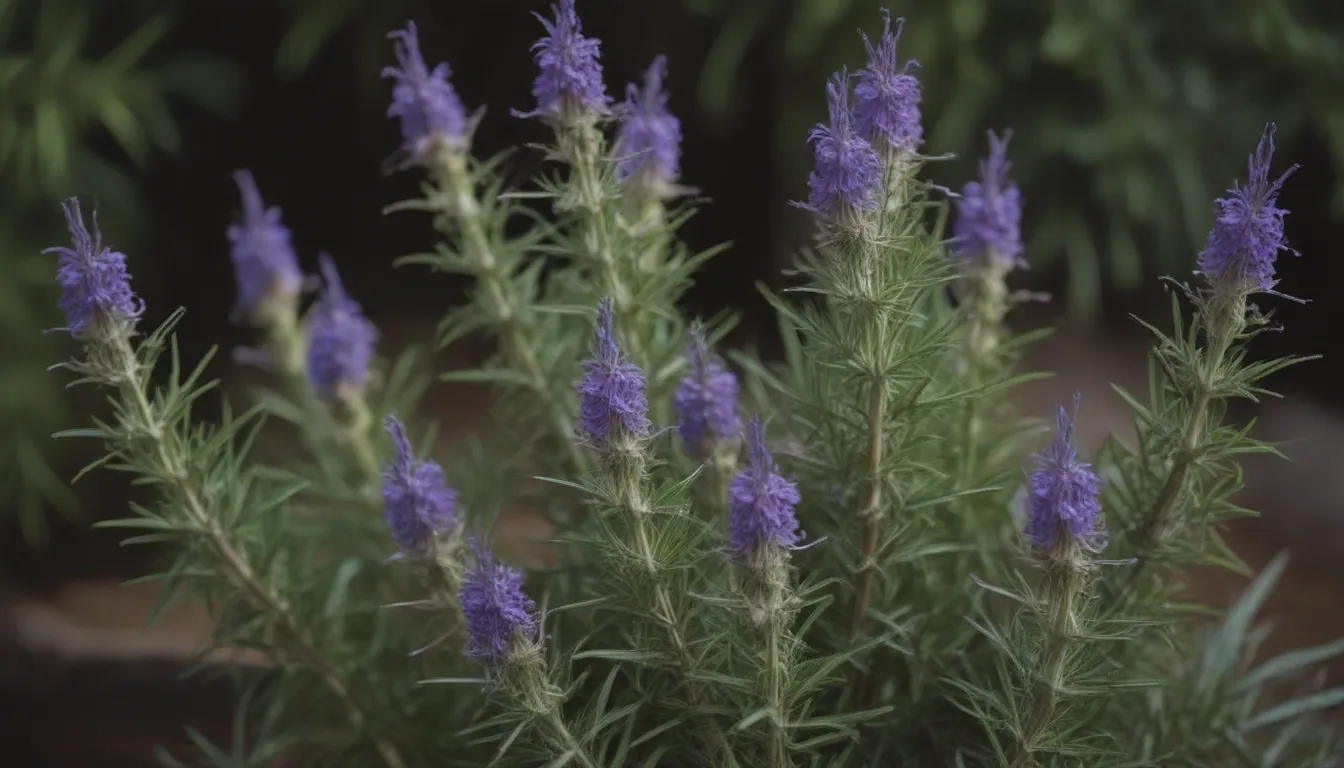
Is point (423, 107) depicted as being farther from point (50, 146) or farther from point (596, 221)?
point (50, 146)

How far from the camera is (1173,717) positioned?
0.82 m

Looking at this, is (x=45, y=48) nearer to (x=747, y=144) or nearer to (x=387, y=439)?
(x=387, y=439)

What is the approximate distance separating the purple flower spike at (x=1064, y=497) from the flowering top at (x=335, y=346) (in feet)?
1.89

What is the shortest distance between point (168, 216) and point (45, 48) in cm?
32

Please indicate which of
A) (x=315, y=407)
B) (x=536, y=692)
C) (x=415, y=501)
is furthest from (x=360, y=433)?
(x=536, y=692)

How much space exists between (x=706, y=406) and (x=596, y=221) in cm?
14

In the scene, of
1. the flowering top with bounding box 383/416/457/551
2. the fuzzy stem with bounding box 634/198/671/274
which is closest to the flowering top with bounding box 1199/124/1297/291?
the fuzzy stem with bounding box 634/198/671/274

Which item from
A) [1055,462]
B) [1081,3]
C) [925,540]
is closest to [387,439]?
[925,540]

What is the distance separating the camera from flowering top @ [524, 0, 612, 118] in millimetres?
665

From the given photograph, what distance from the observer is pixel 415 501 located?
2.24 feet

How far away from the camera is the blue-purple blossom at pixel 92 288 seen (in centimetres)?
63

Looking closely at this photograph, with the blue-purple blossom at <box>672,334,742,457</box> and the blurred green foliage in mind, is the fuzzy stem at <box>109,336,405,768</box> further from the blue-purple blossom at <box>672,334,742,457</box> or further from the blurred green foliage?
the blurred green foliage

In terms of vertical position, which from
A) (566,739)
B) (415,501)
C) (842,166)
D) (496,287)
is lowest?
(566,739)

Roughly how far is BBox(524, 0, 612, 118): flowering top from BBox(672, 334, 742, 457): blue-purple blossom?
15 centimetres
